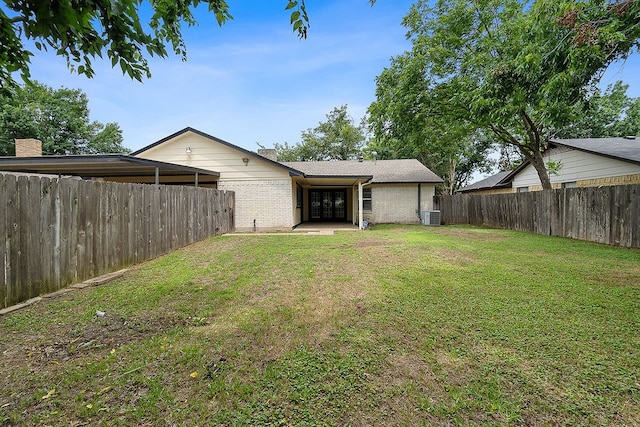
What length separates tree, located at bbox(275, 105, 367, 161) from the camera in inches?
1228

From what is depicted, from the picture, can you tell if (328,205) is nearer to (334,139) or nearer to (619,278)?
(334,139)

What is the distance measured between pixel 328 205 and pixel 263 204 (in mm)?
7212

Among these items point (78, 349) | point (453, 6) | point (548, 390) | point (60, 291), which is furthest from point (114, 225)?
point (453, 6)

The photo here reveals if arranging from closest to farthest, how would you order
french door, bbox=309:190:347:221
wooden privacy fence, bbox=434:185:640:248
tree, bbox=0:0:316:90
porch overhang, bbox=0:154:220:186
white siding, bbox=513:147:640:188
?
tree, bbox=0:0:316:90
wooden privacy fence, bbox=434:185:640:248
porch overhang, bbox=0:154:220:186
white siding, bbox=513:147:640:188
french door, bbox=309:190:347:221

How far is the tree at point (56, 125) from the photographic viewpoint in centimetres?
2367

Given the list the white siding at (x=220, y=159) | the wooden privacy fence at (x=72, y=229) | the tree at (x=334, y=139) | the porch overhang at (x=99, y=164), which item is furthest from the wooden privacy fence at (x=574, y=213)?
the tree at (x=334, y=139)

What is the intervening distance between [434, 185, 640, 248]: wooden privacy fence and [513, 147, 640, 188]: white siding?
270cm

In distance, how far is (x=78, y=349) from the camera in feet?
8.89

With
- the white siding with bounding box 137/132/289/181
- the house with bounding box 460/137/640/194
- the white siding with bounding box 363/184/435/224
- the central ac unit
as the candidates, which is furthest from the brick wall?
the house with bounding box 460/137/640/194

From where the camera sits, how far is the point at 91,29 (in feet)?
6.99

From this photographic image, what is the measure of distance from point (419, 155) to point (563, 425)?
30.2m

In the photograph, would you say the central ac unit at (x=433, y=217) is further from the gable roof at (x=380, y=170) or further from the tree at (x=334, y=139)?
the tree at (x=334, y=139)

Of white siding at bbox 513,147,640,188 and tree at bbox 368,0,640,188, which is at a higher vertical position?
tree at bbox 368,0,640,188

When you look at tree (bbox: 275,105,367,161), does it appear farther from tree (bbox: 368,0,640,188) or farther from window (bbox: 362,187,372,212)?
tree (bbox: 368,0,640,188)
